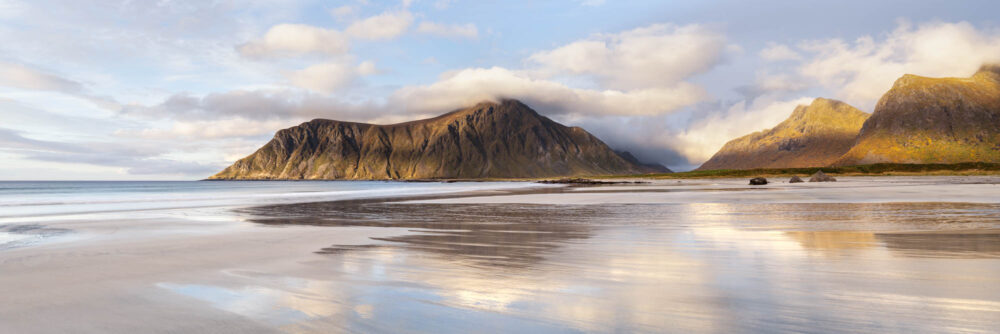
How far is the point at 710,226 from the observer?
1459 centimetres

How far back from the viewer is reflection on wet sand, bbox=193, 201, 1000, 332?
16.1 feet

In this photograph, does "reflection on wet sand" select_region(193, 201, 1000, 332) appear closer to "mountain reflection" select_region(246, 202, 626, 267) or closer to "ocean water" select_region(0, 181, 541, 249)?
"mountain reflection" select_region(246, 202, 626, 267)

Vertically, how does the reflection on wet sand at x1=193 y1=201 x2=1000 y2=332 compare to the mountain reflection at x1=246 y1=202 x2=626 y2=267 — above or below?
above

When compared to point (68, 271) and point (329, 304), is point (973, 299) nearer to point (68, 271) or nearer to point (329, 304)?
point (329, 304)

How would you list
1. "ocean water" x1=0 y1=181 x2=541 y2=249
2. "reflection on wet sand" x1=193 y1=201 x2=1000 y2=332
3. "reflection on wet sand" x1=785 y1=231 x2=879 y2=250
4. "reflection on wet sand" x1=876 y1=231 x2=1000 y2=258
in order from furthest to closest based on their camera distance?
"ocean water" x1=0 y1=181 x2=541 y2=249 < "reflection on wet sand" x1=785 y1=231 x2=879 y2=250 < "reflection on wet sand" x1=876 y1=231 x2=1000 y2=258 < "reflection on wet sand" x1=193 y1=201 x2=1000 y2=332

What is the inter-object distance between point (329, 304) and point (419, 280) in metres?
1.57

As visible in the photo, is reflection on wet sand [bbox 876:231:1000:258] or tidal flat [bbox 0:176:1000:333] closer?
tidal flat [bbox 0:176:1000:333]

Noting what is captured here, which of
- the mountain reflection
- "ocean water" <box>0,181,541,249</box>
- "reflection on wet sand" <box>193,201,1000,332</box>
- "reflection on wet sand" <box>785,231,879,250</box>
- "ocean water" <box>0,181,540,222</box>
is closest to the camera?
"reflection on wet sand" <box>193,201,1000,332</box>

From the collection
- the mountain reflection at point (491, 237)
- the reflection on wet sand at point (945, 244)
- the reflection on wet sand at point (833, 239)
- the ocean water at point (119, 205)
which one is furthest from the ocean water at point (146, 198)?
the reflection on wet sand at point (945, 244)

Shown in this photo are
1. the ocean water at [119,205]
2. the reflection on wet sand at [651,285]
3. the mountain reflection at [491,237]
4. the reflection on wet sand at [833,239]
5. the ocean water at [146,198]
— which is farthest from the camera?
the ocean water at [146,198]

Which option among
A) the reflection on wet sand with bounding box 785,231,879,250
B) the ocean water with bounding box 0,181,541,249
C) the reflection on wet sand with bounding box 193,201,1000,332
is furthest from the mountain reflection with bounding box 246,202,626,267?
the ocean water with bounding box 0,181,541,249

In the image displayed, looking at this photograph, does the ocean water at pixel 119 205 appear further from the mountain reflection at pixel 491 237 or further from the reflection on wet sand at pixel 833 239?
the reflection on wet sand at pixel 833 239

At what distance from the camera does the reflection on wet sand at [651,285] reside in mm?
4910

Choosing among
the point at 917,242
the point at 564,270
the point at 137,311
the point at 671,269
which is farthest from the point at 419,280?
the point at 917,242
